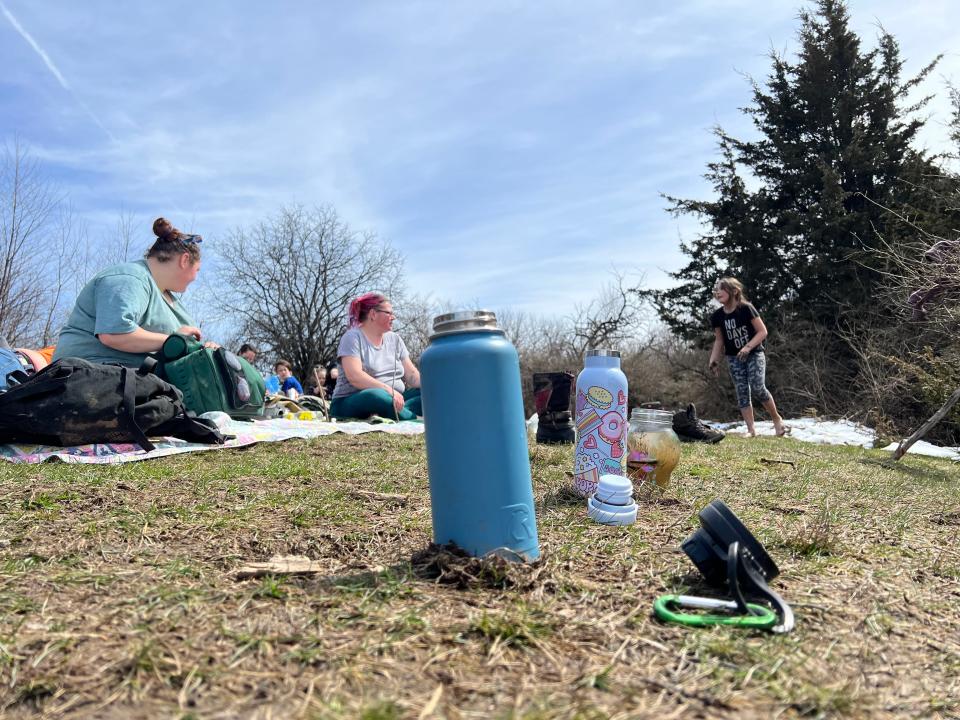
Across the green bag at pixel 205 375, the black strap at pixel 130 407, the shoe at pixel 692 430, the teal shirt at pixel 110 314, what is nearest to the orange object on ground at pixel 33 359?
the teal shirt at pixel 110 314

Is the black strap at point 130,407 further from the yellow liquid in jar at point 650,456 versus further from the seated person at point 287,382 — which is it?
the seated person at point 287,382

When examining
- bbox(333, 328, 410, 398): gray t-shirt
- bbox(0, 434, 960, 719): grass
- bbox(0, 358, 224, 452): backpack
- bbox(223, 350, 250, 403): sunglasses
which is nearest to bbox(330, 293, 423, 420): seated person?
bbox(333, 328, 410, 398): gray t-shirt

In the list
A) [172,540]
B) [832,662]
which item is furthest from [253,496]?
[832,662]

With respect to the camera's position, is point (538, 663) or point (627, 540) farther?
point (627, 540)

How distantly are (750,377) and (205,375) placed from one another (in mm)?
6561

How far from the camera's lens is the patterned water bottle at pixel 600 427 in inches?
107

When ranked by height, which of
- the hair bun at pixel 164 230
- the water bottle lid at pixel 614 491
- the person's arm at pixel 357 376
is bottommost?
the water bottle lid at pixel 614 491

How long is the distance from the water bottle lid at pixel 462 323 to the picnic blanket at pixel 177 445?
2728 mm

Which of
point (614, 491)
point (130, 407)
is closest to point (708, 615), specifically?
point (614, 491)

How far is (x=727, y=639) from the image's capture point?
1320 mm

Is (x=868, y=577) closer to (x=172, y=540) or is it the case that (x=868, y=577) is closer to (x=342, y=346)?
(x=172, y=540)

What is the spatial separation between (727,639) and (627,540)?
784 mm

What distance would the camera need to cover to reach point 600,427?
273cm

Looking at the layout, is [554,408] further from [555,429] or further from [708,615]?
[708,615]
